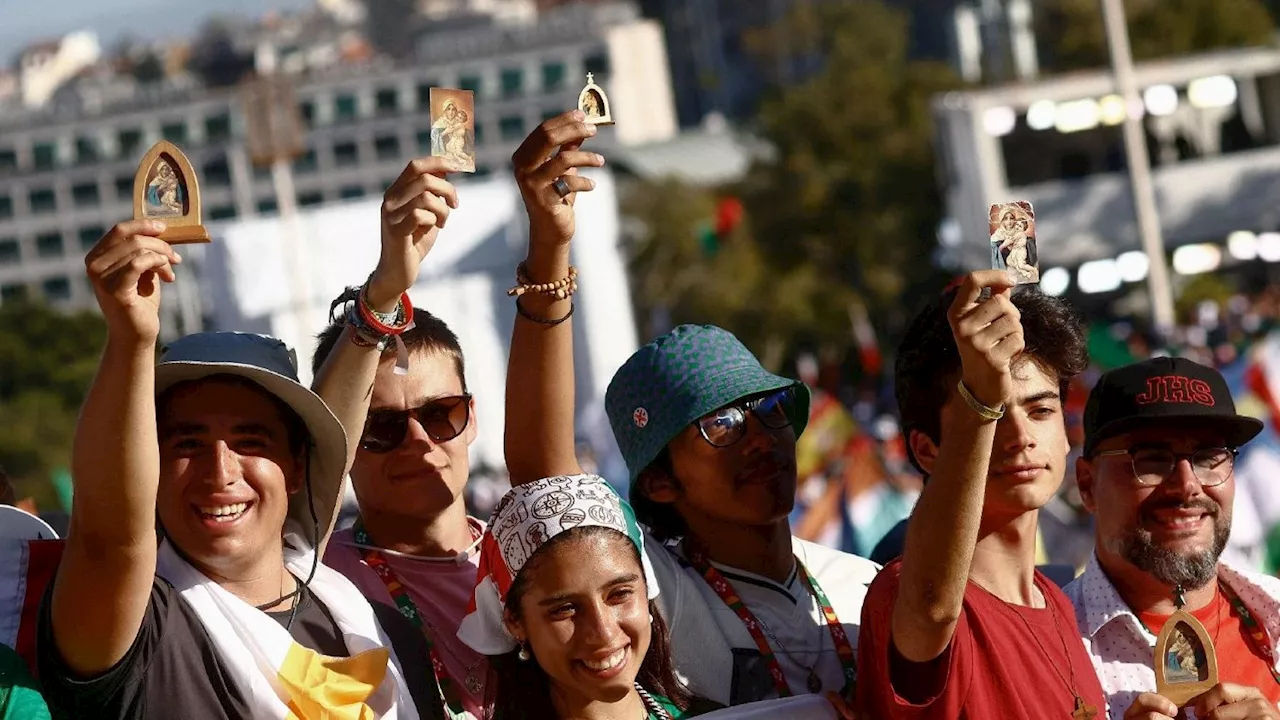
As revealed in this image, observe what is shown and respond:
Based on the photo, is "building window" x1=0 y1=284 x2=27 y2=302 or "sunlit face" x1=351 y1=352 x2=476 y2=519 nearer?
"sunlit face" x1=351 y1=352 x2=476 y2=519

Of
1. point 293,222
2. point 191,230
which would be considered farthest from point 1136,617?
point 293,222

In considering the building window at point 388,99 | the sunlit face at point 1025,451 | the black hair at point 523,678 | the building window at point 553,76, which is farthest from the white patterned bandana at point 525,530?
the building window at point 388,99

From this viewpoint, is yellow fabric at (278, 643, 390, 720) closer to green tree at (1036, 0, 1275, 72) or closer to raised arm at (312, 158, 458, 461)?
raised arm at (312, 158, 458, 461)

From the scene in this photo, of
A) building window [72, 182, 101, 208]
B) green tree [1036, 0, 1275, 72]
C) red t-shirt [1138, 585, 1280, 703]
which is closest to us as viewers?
red t-shirt [1138, 585, 1280, 703]

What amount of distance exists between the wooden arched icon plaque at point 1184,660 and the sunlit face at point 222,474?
1664 mm

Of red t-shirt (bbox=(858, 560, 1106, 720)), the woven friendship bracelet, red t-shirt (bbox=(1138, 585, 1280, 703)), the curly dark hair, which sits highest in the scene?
the curly dark hair

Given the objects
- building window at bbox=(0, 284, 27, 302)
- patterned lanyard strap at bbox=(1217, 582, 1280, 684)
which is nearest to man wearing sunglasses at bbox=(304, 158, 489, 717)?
patterned lanyard strap at bbox=(1217, 582, 1280, 684)

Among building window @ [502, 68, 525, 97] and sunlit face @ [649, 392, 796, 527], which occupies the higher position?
building window @ [502, 68, 525, 97]

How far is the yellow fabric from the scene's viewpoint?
371 cm

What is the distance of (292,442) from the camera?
13.2 ft

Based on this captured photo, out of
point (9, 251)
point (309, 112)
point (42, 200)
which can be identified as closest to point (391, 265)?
point (309, 112)

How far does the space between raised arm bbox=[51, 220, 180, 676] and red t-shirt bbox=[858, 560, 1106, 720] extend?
4.20 feet

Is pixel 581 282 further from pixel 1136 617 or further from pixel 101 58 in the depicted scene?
pixel 101 58

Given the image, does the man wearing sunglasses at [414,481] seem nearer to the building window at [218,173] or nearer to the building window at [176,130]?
the building window at [218,173]
